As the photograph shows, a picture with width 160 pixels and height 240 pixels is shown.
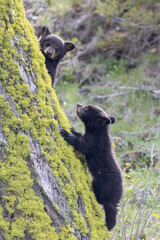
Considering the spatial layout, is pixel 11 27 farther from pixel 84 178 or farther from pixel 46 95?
pixel 84 178

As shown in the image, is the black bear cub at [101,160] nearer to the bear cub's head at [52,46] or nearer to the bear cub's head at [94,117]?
the bear cub's head at [94,117]

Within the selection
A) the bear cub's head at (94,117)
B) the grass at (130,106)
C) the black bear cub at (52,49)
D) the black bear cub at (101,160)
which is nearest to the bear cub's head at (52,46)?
the black bear cub at (52,49)

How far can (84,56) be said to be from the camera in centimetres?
1138

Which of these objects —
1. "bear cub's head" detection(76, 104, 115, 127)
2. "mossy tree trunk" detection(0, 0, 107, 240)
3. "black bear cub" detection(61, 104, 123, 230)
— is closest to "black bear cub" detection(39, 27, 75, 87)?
"bear cub's head" detection(76, 104, 115, 127)

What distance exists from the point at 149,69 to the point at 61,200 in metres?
7.75

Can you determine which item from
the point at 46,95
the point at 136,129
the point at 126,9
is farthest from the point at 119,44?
the point at 46,95

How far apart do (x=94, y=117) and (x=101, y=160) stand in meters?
0.74

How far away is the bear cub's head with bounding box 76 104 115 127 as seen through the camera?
15.6ft

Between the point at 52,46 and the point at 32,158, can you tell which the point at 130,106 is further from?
the point at 32,158

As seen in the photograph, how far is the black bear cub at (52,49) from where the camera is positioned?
5383 mm

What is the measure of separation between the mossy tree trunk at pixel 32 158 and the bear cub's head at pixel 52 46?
6.03 ft

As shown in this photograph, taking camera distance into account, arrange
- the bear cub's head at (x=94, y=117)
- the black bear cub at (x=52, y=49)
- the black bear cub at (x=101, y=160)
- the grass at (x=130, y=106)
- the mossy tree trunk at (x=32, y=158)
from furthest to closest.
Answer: the grass at (x=130, y=106) → the black bear cub at (x=52, y=49) → the bear cub's head at (x=94, y=117) → the black bear cub at (x=101, y=160) → the mossy tree trunk at (x=32, y=158)

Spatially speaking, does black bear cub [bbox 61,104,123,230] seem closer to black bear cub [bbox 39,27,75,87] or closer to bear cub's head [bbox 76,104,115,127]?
bear cub's head [bbox 76,104,115,127]

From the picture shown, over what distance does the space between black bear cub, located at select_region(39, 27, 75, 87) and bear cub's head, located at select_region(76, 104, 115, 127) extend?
0.70 m
